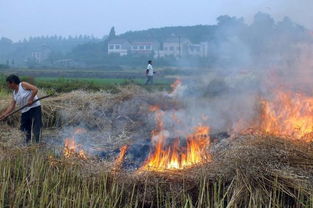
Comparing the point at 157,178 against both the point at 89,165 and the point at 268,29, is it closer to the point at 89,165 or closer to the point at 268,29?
the point at 89,165

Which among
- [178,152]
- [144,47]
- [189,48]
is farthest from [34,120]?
[144,47]

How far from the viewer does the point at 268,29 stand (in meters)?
10.6

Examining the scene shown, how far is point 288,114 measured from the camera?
7758mm

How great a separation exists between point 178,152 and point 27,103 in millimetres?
2857

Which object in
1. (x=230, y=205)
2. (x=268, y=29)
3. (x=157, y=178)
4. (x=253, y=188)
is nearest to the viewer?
(x=230, y=205)

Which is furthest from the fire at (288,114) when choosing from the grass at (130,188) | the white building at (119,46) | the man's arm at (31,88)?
the white building at (119,46)

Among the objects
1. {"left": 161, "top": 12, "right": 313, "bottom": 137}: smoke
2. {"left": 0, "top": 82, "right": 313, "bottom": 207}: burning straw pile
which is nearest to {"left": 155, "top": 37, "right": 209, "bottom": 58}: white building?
{"left": 161, "top": 12, "right": 313, "bottom": 137}: smoke

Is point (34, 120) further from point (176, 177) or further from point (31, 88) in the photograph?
point (176, 177)

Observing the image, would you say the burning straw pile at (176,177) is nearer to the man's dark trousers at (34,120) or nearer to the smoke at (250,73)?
the man's dark trousers at (34,120)

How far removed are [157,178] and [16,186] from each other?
1694mm

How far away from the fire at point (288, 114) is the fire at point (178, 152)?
1.16m

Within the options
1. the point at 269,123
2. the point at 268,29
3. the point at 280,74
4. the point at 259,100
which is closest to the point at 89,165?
the point at 269,123

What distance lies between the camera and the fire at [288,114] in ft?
24.2

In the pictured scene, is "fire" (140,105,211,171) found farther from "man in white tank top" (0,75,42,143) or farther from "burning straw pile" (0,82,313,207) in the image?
"man in white tank top" (0,75,42,143)
